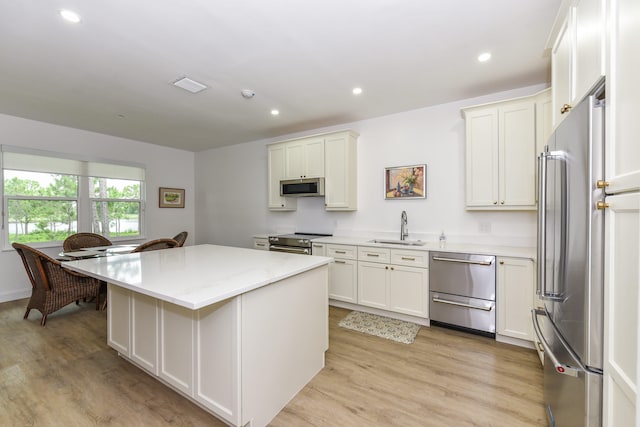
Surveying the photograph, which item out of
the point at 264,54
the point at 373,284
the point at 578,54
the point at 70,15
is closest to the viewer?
the point at 578,54

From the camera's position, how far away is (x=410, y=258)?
3.03 meters

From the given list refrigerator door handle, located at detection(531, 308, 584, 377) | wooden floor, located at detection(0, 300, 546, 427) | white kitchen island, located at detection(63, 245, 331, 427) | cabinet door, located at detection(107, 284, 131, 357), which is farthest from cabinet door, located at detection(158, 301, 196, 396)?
refrigerator door handle, located at detection(531, 308, 584, 377)

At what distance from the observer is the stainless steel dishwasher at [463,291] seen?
2.64 m

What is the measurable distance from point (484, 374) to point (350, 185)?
8.26ft

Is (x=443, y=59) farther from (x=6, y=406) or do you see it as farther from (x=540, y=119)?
(x=6, y=406)

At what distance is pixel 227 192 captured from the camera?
5.63 meters

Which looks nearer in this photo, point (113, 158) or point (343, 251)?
point (343, 251)

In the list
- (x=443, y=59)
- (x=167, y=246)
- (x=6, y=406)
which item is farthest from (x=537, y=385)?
(x=167, y=246)

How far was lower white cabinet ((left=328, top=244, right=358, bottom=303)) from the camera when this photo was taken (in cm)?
342

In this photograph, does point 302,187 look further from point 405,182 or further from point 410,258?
point 410,258

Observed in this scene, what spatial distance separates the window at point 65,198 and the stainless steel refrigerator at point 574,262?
596 centimetres

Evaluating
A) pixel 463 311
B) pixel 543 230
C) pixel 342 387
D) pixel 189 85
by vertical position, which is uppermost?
pixel 189 85

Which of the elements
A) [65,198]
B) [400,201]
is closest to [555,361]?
[400,201]

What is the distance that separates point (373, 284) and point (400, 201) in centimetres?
118
